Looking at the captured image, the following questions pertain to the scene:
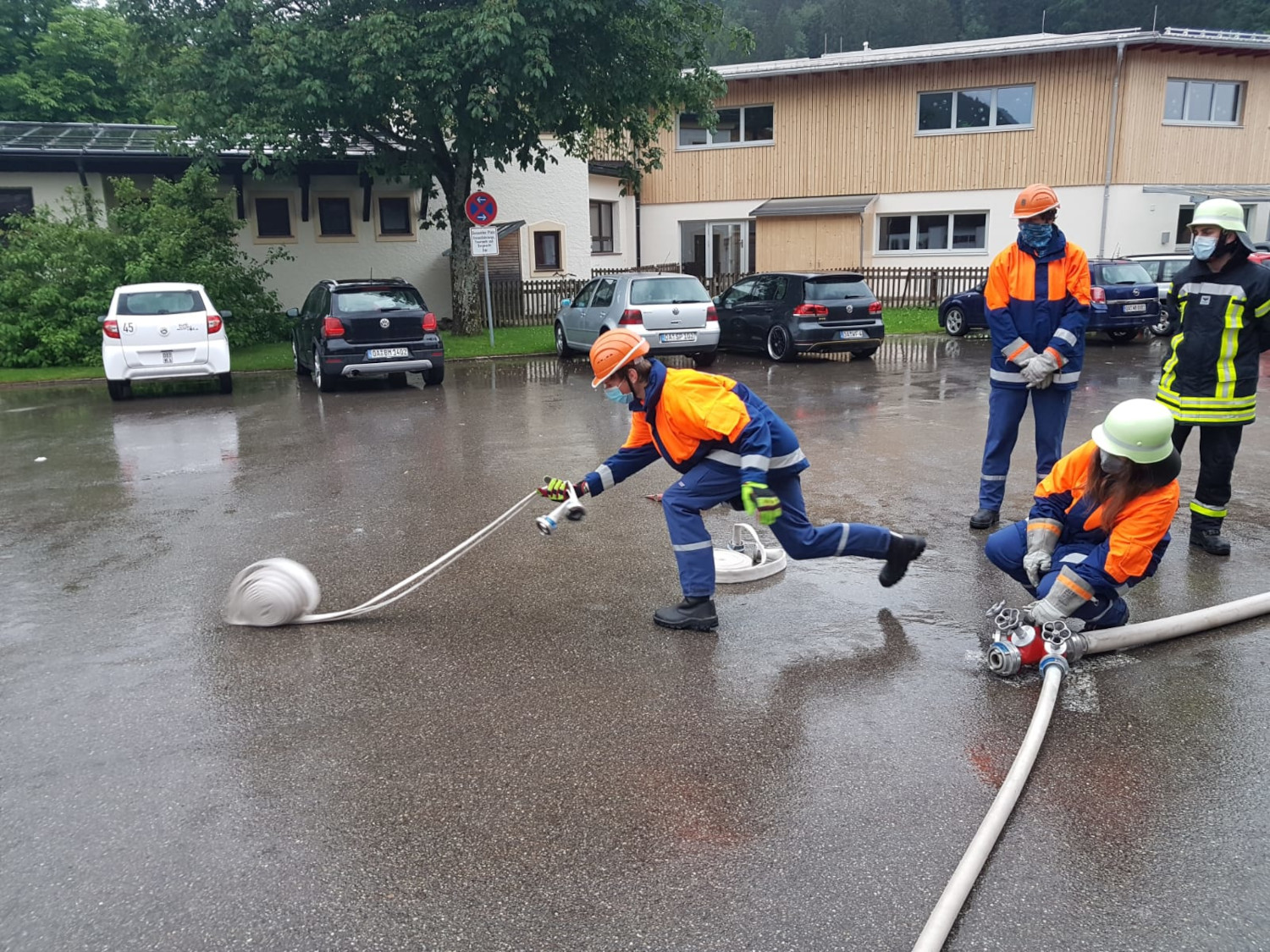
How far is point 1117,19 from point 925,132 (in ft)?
80.5

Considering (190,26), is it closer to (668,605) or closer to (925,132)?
(668,605)

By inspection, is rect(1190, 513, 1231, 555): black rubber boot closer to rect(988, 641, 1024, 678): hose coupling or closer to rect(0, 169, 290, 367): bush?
rect(988, 641, 1024, 678): hose coupling

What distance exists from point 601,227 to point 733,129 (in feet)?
16.8

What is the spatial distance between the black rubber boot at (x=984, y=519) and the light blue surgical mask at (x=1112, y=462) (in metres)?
2.64

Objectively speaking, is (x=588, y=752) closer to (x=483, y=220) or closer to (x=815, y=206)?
(x=483, y=220)

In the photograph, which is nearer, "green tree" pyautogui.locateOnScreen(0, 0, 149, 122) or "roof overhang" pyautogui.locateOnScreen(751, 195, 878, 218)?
"roof overhang" pyautogui.locateOnScreen(751, 195, 878, 218)

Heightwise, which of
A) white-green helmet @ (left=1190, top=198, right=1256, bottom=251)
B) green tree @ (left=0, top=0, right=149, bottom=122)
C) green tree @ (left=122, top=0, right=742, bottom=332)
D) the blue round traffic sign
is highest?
green tree @ (left=0, top=0, right=149, bottom=122)

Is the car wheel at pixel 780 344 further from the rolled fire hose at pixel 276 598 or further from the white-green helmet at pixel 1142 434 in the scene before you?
the white-green helmet at pixel 1142 434

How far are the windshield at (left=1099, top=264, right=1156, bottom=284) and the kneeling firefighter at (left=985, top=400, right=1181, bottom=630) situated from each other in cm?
1658

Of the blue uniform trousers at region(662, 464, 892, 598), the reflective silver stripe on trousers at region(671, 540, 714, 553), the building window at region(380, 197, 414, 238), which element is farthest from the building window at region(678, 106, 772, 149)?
the reflective silver stripe on trousers at region(671, 540, 714, 553)

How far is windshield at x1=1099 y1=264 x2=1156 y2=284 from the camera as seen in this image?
63.5 feet

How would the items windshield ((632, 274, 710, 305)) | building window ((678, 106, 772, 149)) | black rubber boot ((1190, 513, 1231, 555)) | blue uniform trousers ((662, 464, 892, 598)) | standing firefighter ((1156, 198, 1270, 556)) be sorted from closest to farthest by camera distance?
blue uniform trousers ((662, 464, 892, 598))
standing firefighter ((1156, 198, 1270, 556))
black rubber boot ((1190, 513, 1231, 555))
windshield ((632, 274, 710, 305))
building window ((678, 106, 772, 149))


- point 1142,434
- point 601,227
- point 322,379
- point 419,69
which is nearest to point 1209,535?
point 1142,434

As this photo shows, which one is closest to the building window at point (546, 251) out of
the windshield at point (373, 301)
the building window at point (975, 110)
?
the building window at point (975, 110)
